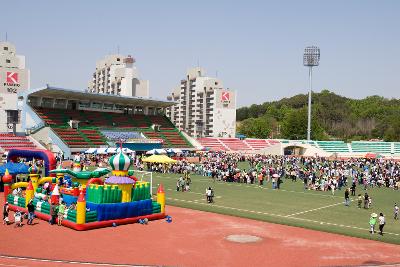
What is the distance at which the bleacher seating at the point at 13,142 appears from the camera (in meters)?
56.7

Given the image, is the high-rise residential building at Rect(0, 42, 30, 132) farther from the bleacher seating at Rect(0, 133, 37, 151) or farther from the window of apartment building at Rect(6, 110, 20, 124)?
the bleacher seating at Rect(0, 133, 37, 151)

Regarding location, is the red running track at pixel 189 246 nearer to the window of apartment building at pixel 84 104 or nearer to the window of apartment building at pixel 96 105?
the window of apartment building at pixel 84 104

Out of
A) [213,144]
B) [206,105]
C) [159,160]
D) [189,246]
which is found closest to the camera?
[189,246]

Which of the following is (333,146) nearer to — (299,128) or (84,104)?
(299,128)

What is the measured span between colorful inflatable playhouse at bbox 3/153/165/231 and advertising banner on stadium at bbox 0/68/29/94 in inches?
2253

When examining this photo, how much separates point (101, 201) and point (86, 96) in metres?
52.6

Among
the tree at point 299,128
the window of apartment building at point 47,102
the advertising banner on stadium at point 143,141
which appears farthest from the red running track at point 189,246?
the tree at point 299,128

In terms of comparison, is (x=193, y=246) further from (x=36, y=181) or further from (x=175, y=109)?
(x=175, y=109)

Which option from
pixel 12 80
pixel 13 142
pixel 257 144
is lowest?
pixel 13 142

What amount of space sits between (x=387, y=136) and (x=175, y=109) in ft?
218

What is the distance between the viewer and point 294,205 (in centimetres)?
2853

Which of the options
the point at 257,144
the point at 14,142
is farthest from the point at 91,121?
the point at 257,144

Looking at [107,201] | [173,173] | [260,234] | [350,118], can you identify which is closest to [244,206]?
[260,234]

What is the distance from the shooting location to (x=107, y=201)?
21.2 m
